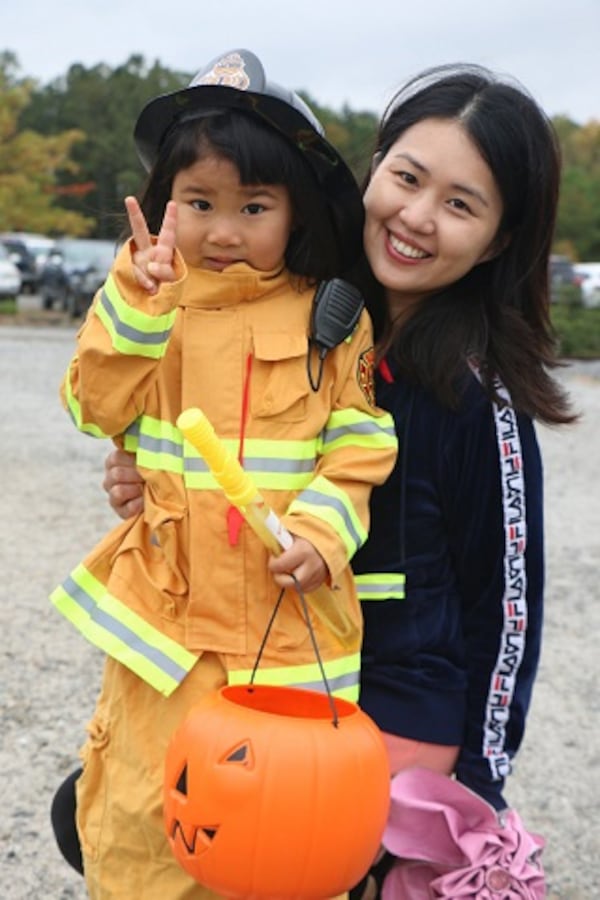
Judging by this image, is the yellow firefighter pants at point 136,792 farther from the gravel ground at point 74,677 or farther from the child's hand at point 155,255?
the gravel ground at point 74,677

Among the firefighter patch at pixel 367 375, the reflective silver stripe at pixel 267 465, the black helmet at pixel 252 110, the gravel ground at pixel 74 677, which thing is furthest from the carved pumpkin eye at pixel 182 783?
the gravel ground at pixel 74 677

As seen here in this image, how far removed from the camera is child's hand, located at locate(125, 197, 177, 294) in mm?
1899

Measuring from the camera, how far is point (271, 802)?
1692 mm

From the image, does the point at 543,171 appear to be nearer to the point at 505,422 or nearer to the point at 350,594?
the point at 505,422

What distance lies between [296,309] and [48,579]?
3.96 m

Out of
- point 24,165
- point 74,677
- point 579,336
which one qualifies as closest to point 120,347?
point 74,677

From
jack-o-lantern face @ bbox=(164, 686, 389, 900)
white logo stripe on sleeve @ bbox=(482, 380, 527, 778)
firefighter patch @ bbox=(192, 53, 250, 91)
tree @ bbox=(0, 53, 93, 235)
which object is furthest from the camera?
tree @ bbox=(0, 53, 93, 235)

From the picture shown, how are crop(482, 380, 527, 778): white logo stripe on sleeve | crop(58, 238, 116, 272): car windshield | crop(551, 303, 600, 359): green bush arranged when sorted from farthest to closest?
crop(58, 238, 116, 272): car windshield → crop(551, 303, 600, 359): green bush → crop(482, 380, 527, 778): white logo stripe on sleeve

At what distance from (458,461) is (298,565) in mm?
449

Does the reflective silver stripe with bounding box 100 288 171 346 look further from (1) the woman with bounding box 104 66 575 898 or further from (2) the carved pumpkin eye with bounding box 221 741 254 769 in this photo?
(2) the carved pumpkin eye with bounding box 221 741 254 769

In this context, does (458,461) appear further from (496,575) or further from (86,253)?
(86,253)

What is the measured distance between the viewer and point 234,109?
82.9 inches

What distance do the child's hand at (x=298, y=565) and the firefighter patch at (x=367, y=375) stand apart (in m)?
0.34

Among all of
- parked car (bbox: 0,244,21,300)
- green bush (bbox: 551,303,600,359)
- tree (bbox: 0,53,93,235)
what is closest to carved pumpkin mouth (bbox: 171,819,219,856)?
green bush (bbox: 551,303,600,359)
